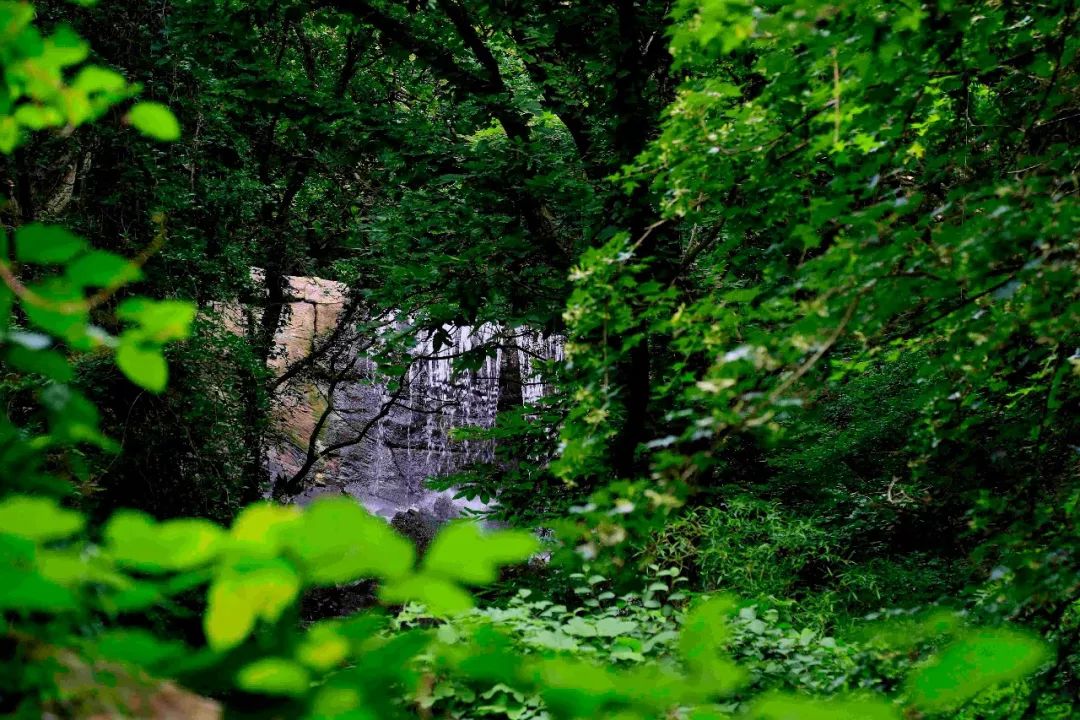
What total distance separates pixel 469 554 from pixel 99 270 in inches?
20.4

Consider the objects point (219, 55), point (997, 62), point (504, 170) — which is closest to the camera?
point (997, 62)

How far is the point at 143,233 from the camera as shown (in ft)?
21.4

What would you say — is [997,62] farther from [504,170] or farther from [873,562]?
[873,562]

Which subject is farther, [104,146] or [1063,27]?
[104,146]

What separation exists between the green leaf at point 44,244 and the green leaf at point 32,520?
0.28 metres

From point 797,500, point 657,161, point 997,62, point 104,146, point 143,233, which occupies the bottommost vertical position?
point 797,500

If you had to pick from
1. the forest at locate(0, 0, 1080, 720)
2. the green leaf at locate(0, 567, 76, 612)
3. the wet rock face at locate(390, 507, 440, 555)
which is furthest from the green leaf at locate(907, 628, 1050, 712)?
the wet rock face at locate(390, 507, 440, 555)

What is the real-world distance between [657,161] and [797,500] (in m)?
5.26

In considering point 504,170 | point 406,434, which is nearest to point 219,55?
point 504,170

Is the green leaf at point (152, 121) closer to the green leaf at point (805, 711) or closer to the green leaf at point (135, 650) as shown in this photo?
the green leaf at point (135, 650)

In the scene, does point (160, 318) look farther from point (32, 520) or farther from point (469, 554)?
point (469, 554)

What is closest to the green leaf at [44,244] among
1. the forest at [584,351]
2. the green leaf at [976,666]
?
the forest at [584,351]

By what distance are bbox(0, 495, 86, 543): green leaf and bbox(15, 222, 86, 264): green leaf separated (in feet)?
0.92

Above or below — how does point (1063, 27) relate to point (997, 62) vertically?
below
